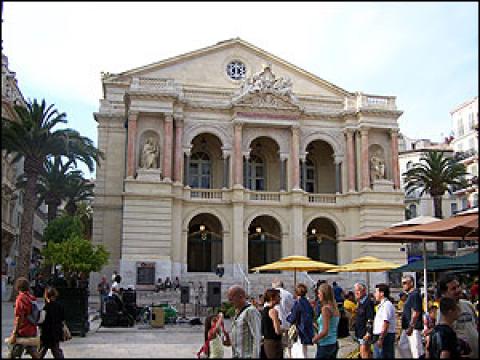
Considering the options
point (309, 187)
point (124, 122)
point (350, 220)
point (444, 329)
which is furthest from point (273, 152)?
point (444, 329)

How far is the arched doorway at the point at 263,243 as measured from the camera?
1620 inches

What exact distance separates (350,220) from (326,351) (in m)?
32.5

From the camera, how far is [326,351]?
810cm

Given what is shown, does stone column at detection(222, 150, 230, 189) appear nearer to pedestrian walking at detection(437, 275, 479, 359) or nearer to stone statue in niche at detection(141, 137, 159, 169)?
stone statue in niche at detection(141, 137, 159, 169)

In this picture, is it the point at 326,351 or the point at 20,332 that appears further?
the point at 20,332

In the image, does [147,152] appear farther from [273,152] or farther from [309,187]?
[309,187]

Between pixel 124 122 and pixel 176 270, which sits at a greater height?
pixel 124 122

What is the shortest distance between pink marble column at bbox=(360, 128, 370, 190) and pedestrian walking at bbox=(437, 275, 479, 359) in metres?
30.9

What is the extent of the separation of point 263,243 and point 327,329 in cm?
3341

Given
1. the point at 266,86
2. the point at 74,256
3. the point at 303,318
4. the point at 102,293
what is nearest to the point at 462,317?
the point at 303,318

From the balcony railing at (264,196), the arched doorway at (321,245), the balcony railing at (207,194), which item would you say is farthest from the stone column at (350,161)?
the balcony railing at (207,194)

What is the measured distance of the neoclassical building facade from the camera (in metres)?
37.2

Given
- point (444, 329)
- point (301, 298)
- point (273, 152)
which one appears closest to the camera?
point (444, 329)

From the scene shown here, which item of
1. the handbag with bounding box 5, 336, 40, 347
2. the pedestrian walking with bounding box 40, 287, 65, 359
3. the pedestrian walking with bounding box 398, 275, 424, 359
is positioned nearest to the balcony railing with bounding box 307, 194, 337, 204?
the pedestrian walking with bounding box 398, 275, 424, 359
